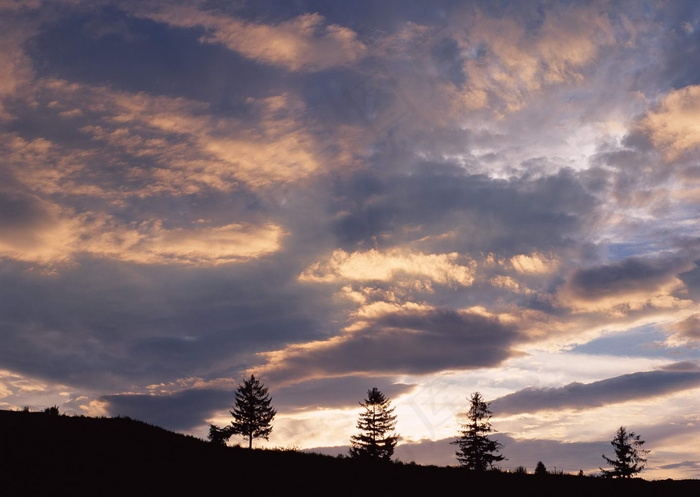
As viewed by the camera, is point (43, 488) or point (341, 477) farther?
point (341, 477)

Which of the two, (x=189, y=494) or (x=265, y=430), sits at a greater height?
(x=265, y=430)

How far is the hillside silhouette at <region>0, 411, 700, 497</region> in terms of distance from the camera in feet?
95.5

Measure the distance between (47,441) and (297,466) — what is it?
14.3m

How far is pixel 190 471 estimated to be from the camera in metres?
32.4

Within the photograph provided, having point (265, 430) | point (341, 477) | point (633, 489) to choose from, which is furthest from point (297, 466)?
point (265, 430)

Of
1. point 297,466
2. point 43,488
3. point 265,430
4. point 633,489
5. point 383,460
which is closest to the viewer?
point 43,488

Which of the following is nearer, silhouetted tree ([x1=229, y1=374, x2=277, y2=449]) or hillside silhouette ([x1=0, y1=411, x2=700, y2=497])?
hillside silhouette ([x1=0, y1=411, x2=700, y2=497])

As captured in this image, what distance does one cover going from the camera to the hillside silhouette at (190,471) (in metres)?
29.1

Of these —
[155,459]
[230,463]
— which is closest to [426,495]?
[230,463]

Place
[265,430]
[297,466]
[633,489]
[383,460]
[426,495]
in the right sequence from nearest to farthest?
[426,495] < [633,489] < [297,466] < [383,460] < [265,430]

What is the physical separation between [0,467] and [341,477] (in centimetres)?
1769

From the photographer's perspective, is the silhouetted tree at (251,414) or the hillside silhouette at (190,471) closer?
the hillside silhouette at (190,471)

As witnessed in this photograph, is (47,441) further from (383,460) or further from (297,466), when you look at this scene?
(383,460)

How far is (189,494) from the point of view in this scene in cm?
2889
